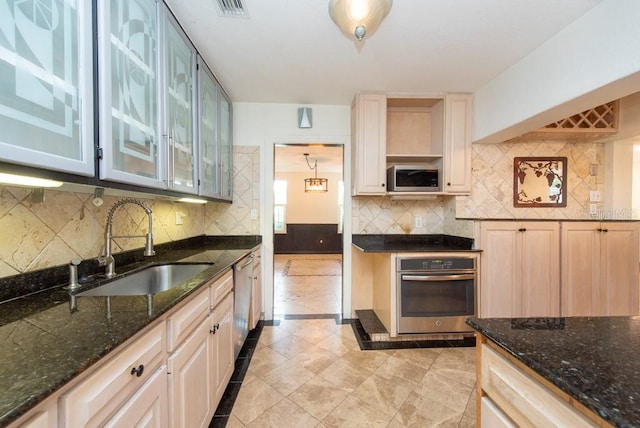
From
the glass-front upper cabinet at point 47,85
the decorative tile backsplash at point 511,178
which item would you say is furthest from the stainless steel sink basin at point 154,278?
the decorative tile backsplash at point 511,178

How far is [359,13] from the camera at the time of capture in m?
1.35

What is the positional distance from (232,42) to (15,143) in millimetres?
1589

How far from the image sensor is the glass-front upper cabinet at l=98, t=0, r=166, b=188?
105 centimetres

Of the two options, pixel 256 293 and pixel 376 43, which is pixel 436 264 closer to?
pixel 256 293

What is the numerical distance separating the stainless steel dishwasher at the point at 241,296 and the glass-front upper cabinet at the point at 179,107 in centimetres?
71

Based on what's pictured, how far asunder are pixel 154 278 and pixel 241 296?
64cm

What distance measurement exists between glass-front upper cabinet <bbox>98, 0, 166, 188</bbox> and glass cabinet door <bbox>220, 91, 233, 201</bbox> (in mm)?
1172

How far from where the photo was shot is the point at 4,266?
1.06 metres

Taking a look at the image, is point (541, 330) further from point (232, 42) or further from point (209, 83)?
point (209, 83)

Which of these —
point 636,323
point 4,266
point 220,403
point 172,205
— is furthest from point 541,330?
point 172,205

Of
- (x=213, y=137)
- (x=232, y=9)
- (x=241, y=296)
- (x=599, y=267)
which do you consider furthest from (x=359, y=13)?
(x=599, y=267)

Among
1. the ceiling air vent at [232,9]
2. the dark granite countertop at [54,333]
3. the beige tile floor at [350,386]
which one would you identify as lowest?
the beige tile floor at [350,386]

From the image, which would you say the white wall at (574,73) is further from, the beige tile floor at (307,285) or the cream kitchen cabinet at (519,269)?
the beige tile floor at (307,285)

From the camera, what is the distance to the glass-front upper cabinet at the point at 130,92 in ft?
3.44
